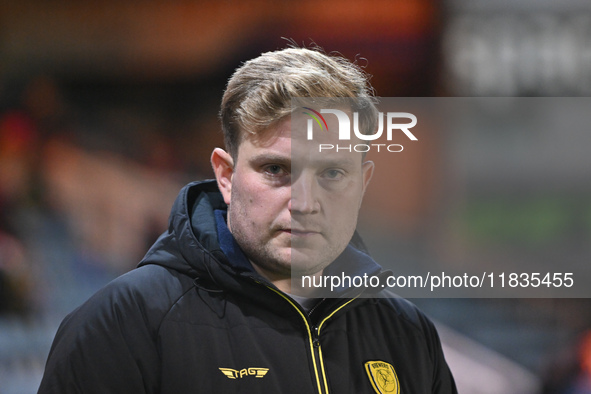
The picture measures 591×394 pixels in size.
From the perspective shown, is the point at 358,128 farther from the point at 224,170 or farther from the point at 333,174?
the point at 224,170

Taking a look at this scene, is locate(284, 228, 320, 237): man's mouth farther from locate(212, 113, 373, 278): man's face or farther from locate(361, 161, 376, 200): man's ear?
locate(361, 161, 376, 200): man's ear

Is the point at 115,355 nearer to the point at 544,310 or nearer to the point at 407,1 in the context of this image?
the point at 544,310

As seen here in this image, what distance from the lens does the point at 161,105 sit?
187cm

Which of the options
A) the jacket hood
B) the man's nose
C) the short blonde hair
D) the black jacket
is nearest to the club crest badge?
the black jacket

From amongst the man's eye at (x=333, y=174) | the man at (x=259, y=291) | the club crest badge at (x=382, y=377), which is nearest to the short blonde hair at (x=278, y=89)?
the man at (x=259, y=291)

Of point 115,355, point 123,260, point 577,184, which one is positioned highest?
point 577,184

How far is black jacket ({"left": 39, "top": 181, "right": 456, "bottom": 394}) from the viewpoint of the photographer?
0.94m

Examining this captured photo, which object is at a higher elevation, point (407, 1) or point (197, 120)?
point (407, 1)

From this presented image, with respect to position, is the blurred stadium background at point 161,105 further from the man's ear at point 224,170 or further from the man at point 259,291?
the man's ear at point 224,170

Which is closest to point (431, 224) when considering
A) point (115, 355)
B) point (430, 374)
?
point (430, 374)

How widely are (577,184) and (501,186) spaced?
0.62 feet

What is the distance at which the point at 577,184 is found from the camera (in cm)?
127

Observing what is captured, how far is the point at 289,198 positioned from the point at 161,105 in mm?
982

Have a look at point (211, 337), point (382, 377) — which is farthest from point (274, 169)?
point (382, 377)
